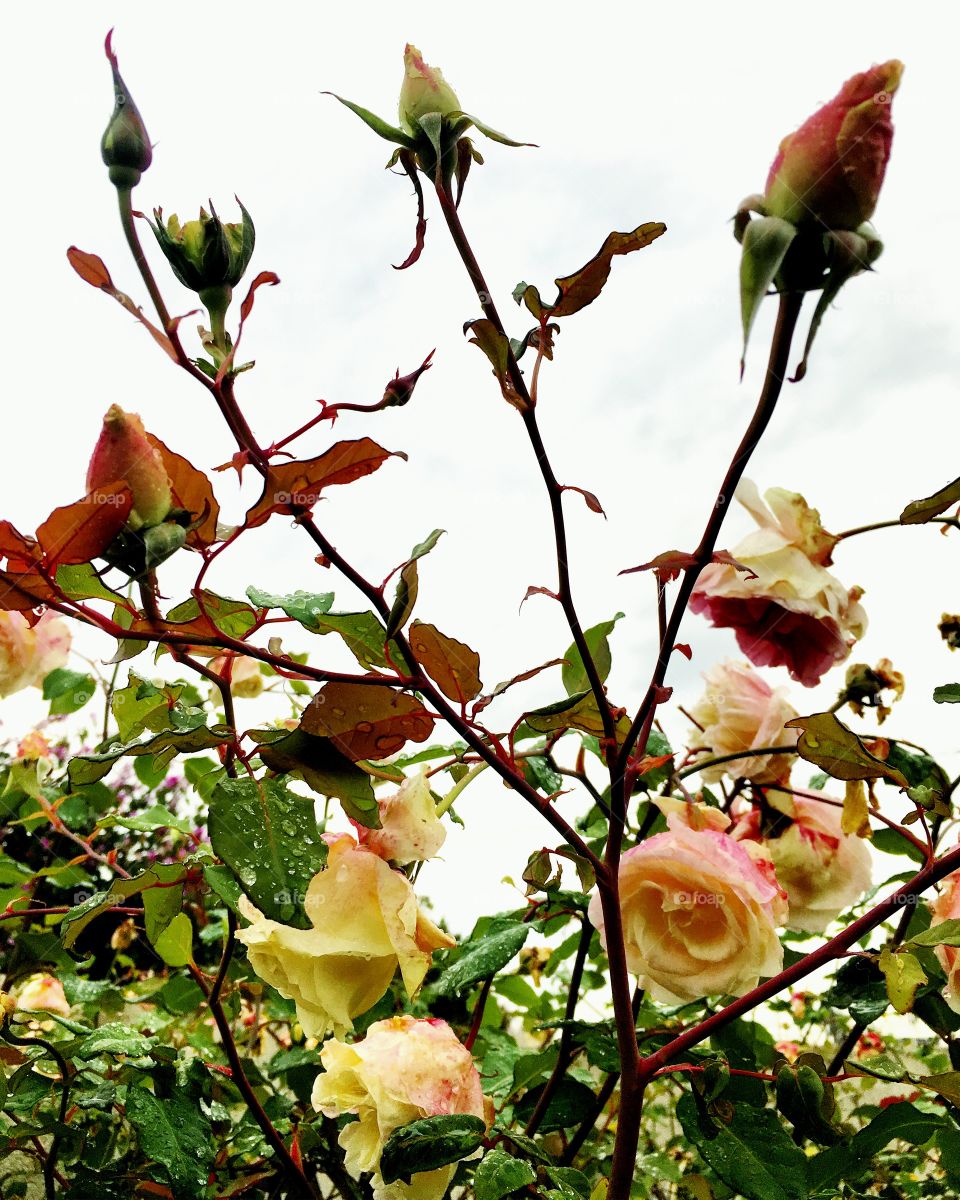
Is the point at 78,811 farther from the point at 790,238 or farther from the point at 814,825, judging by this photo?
the point at 790,238

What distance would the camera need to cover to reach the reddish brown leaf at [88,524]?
0.47 meters

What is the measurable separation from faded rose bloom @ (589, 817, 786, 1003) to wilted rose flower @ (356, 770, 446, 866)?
Result: 13cm

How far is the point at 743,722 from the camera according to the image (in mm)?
816

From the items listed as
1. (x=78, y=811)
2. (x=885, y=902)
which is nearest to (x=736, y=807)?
(x=885, y=902)

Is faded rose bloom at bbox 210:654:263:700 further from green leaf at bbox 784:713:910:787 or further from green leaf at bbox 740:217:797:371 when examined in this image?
green leaf at bbox 740:217:797:371

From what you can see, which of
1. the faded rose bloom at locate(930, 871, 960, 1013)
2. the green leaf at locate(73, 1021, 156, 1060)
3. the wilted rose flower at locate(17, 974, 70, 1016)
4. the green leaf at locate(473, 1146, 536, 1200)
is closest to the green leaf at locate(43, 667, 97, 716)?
the wilted rose flower at locate(17, 974, 70, 1016)

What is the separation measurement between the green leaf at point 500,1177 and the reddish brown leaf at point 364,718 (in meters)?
0.24

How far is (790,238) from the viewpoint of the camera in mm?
401

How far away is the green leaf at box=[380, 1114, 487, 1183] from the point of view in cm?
55

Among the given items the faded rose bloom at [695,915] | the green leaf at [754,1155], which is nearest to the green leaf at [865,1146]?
the green leaf at [754,1155]

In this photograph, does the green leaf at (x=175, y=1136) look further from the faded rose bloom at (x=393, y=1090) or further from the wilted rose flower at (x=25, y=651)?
the wilted rose flower at (x=25, y=651)

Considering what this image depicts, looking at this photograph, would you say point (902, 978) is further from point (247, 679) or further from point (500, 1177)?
point (247, 679)

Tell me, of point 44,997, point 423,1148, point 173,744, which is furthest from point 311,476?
point 44,997

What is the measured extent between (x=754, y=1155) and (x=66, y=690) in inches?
40.1
